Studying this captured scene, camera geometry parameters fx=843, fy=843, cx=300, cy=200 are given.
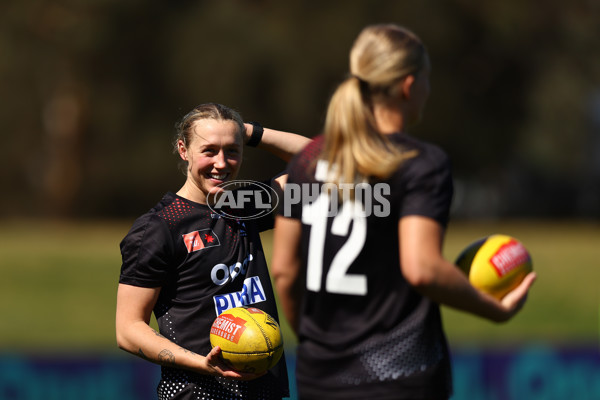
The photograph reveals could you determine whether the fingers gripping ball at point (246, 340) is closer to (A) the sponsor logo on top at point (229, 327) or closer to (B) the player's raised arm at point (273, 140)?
(A) the sponsor logo on top at point (229, 327)

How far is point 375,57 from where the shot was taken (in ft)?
9.45

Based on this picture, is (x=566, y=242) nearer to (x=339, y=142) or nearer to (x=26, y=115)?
(x=26, y=115)

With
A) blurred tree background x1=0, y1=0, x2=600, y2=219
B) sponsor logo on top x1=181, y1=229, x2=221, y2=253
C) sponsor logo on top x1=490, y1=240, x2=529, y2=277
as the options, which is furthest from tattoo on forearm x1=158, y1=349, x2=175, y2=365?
blurred tree background x1=0, y1=0, x2=600, y2=219

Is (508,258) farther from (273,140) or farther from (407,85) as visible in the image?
(273,140)

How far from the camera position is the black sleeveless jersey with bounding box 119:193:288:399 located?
10.8ft

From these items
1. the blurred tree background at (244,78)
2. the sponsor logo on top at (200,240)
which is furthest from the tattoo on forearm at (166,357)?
the blurred tree background at (244,78)

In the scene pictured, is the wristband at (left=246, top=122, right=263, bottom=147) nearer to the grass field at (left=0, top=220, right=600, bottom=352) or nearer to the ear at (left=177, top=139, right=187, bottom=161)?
the ear at (left=177, top=139, right=187, bottom=161)

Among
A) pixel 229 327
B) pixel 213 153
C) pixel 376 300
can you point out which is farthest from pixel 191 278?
pixel 376 300

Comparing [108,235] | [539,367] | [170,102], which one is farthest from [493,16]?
[539,367]

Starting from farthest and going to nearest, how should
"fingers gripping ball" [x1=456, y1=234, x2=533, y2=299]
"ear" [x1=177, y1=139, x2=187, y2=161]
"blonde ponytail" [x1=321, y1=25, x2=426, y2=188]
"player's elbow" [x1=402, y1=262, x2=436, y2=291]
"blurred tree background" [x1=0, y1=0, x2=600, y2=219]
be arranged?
"blurred tree background" [x1=0, y1=0, x2=600, y2=219] < "ear" [x1=177, y1=139, x2=187, y2=161] < "fingers gripping ball" [x1=456, y1=234, x2=533, y2=299] < "blonde ponytail" [x1=321, y1=25, x2=426, y2=188] < "player's elbow" [x1=402, y1=262, x2=436, y2=291]

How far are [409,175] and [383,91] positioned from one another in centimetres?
33

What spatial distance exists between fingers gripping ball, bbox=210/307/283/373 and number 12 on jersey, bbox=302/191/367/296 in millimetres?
352

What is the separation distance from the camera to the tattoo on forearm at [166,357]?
324 cm

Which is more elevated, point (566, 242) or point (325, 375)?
point (325, 375)
